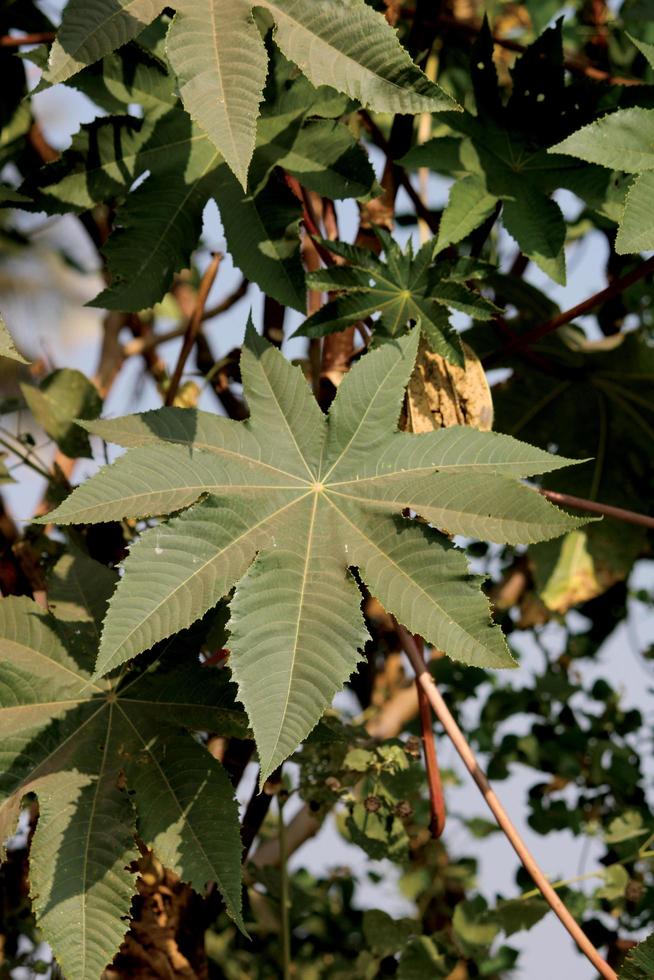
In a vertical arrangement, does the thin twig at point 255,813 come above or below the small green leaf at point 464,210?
below

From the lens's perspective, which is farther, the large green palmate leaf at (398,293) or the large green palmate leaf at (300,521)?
the large green palmate leaf at (398,293)

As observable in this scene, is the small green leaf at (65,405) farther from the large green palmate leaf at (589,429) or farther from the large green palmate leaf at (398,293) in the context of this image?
the large green palmate leaf at (589,429)

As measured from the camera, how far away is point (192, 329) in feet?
5.68

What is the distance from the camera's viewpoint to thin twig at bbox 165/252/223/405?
5.49 ft

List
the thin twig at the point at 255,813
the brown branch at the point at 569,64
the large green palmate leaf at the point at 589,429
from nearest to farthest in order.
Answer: the thin twig at the point at 255,813 → the brown branch at the point at 569,64 → the large green palmate leaf at the point at 589,429

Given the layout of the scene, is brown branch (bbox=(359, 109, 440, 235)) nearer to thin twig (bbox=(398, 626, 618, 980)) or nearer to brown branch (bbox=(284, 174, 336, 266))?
brown branch (bbox=(284, 174, 336, 266))

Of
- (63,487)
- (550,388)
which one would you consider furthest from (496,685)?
(63,487)

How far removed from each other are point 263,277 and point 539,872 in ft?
2.40

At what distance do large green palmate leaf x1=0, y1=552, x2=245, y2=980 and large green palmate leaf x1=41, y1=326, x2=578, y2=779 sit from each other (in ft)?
0.68

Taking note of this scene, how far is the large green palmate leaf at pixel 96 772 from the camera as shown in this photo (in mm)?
1119

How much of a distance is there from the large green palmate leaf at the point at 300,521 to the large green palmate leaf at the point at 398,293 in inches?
4.3

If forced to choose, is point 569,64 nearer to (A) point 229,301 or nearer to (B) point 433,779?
(A) point 229,301

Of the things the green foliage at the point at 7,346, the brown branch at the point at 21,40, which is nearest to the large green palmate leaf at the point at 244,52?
the green foliage at the point at 7,346

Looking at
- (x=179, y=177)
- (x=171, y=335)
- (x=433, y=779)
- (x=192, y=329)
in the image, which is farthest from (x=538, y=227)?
(x=171, y=335)
